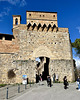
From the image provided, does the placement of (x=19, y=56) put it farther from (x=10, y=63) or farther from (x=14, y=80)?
(x=14, y=80)

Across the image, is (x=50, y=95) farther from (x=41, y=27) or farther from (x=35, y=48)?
(x=41, y=27)

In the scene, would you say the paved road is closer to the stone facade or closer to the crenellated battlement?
the stone facade

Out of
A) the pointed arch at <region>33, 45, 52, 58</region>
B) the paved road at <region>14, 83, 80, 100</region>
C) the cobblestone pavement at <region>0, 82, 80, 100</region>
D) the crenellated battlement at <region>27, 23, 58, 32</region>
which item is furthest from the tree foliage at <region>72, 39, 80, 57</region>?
the paved road at <region>14, 83, 80, 100</region>

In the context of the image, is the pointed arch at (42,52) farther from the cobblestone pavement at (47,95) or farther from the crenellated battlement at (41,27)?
the cobblestone pavement at (47,95)

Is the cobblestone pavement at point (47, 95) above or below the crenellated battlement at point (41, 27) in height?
below

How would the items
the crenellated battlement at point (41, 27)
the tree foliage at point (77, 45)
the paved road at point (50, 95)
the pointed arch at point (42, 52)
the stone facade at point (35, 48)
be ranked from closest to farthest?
the paved road at point (50, 95) → the stone facade at point (35, 48) → the pointed arch at point (42, 52) → the crenellated battlement at point (41, 27) → the tree foliage at point (77, 45)

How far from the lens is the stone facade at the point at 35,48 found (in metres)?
15.0

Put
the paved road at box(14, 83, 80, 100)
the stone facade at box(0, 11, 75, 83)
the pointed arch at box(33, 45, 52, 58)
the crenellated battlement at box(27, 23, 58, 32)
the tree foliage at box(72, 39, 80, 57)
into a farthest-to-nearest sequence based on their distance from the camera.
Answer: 1. the tree foliage at box(72, 39, 80, 57)
2. the crenellated battlement at box(27, 23, 58, 32)
3. the pointed arch at box(33, 45, 52, 58)
4. the stone facade at box(0, 11, 75, 83)
5. the paved road at box(14, 83, 80, 100)

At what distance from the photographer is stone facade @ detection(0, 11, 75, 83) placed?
15.0m

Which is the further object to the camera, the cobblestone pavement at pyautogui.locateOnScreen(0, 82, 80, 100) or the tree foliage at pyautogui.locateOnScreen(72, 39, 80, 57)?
the tree foliage at pyautogui.locateOnScreen(72, 39, 80, 57)

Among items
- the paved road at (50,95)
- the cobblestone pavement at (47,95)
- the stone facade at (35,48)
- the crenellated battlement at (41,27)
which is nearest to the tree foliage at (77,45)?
the stone facade at (35,48)

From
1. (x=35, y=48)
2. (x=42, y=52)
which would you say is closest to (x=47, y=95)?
(x=42, y=52)

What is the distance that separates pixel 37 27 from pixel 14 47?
15.4 feet

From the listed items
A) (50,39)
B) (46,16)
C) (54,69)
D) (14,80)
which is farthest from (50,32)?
(14,80)
